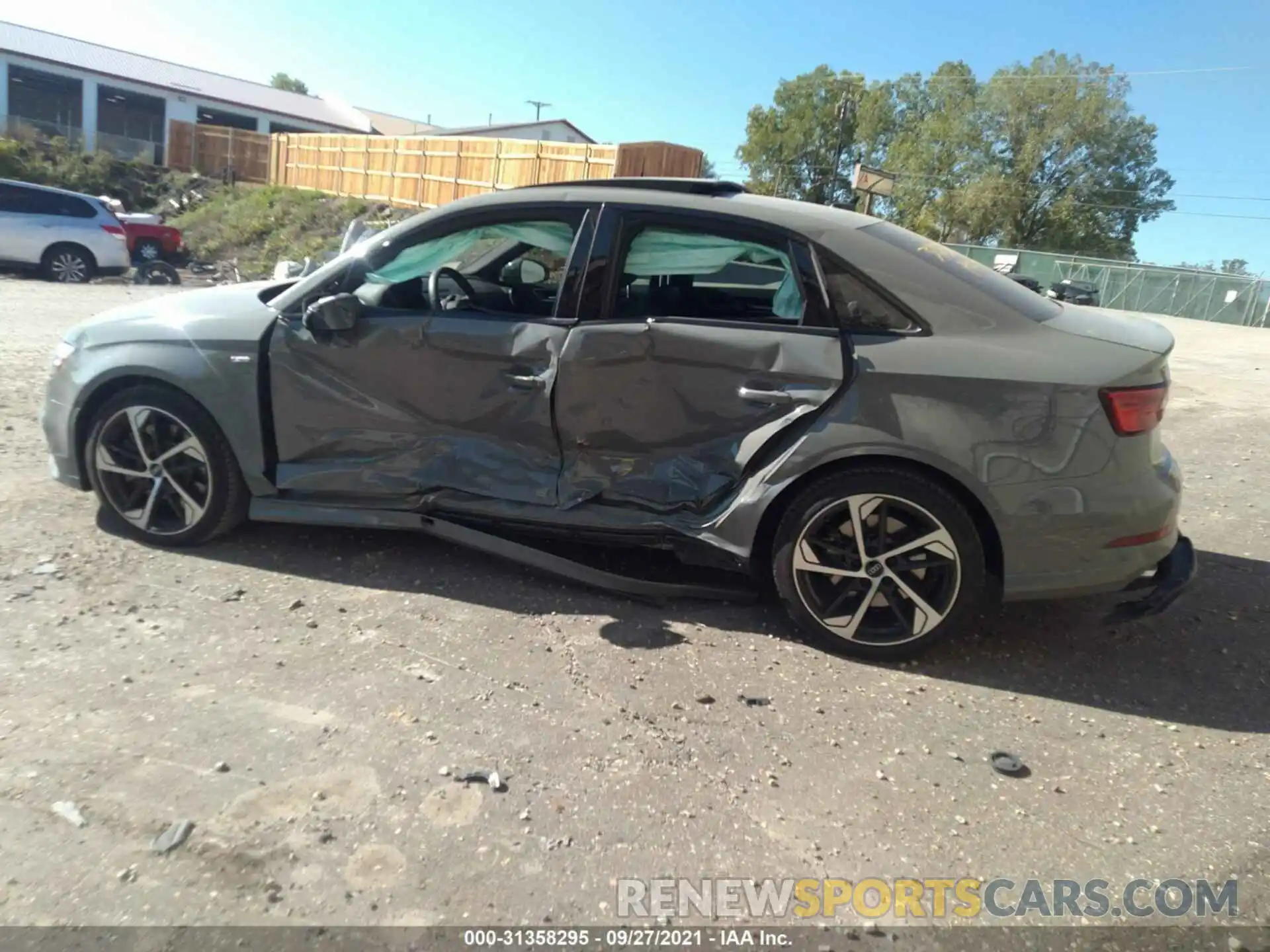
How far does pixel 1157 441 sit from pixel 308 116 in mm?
52897

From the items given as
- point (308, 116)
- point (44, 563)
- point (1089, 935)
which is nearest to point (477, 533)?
point (44, 563)

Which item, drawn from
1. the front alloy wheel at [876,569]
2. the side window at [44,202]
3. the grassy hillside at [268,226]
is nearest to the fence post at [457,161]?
the grassy hillside at [268,226]

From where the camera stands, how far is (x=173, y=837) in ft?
7.58

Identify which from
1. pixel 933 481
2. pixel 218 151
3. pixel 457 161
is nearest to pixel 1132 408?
pixel 933 481

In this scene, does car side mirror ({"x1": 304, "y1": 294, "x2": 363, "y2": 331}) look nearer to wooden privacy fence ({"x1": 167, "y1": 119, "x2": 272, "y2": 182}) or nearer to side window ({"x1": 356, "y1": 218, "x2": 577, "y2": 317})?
side window ({"x1": 356, "y1": 218, "x2": 577, "y2": 317})

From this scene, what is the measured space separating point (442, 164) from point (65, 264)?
42.3 ft

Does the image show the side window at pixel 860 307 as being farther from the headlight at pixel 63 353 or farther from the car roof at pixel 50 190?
the car roof at pixel 50 190

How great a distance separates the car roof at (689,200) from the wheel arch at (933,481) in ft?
3.08

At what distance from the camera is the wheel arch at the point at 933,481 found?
3.24m

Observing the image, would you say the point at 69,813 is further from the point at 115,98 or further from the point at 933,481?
the point at 115,98

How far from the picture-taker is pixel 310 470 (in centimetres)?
395

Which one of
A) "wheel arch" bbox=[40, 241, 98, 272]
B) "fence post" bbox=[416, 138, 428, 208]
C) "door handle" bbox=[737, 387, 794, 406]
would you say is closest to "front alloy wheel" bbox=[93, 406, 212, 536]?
"door handle" bbox=[737, 387, 794, 406]

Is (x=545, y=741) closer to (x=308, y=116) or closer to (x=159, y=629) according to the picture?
(x=159, y=629)

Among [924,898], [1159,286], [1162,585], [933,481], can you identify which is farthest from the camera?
[1159,286]
